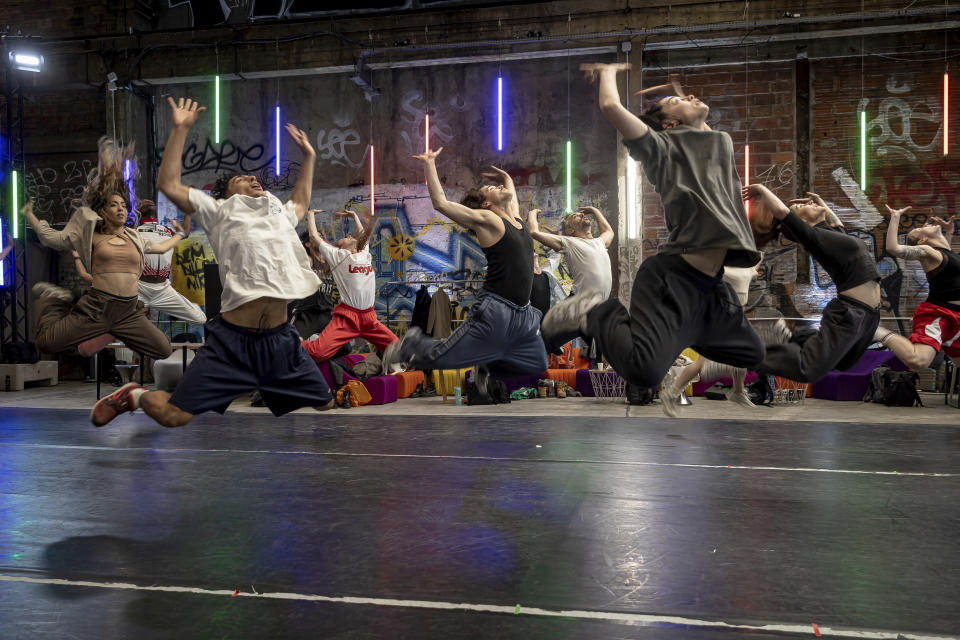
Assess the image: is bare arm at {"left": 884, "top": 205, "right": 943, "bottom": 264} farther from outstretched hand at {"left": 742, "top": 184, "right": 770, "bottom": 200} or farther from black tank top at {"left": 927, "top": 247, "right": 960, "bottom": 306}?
outstretched hand at {"left": 742, "top": 184, "right": 770, "bottom": 200}

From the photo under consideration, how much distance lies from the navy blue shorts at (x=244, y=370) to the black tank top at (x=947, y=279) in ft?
15.2

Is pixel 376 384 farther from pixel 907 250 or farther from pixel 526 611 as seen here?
pixel 526 611

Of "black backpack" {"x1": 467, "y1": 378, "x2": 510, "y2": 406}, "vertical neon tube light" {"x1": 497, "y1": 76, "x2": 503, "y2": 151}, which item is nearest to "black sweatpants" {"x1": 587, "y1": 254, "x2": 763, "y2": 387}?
"black backpack" {"x1": 467, "y1": 378, "x2": 510, "y2": 406}

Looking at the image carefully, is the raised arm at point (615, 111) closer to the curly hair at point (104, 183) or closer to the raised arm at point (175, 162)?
the raised arm at point (175, 162)

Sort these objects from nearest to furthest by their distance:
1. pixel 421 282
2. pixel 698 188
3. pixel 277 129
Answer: pixel 698 188, pixel 421 282, pixel 277 129

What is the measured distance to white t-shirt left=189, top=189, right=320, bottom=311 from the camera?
3889mm

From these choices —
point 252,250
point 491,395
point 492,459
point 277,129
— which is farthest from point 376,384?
point 252,250

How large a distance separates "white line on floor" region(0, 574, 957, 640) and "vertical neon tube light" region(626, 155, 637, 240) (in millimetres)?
8923

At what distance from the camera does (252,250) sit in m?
3.91

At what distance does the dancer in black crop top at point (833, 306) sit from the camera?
12.7ft

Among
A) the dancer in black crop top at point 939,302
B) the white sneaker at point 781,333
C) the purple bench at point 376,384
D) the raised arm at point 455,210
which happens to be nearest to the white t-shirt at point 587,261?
the raised arm at point 455,210

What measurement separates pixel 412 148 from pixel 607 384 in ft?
16.9

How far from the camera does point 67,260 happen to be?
1348 cm

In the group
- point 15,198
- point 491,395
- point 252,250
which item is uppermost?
point 15,198
